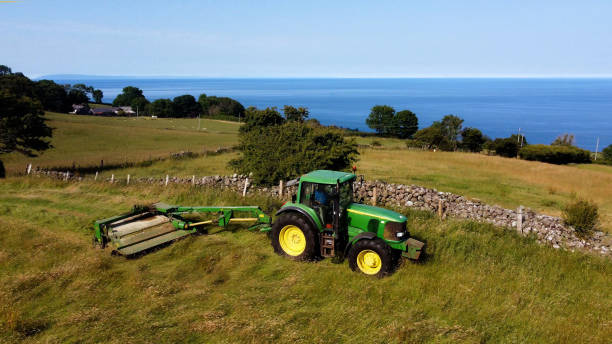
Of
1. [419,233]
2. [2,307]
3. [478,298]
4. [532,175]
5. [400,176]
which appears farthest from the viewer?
[532,175]

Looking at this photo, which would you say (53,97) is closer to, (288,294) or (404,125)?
(404,125)

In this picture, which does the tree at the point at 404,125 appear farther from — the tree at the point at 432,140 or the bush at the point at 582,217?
the bush at the point at 582,217

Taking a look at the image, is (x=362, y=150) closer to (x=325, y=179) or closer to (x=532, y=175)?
(x=532, y=175)

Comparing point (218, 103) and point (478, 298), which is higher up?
point (218, 103)

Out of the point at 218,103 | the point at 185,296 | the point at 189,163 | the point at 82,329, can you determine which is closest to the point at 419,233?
the point at 185,296

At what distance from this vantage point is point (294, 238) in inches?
374

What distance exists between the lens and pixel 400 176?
1145 inches

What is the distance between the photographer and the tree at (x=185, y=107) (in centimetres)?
10088

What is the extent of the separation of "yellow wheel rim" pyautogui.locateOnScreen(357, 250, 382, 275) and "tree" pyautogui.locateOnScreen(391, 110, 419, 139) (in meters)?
77.8

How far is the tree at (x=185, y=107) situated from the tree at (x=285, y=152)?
86680mm

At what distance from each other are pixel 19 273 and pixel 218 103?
10386 cm

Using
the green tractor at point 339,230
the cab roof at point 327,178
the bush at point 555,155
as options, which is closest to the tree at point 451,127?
the bush at point 555,155

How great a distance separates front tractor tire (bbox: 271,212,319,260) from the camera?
901 cm

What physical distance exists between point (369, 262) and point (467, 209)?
941 cm
